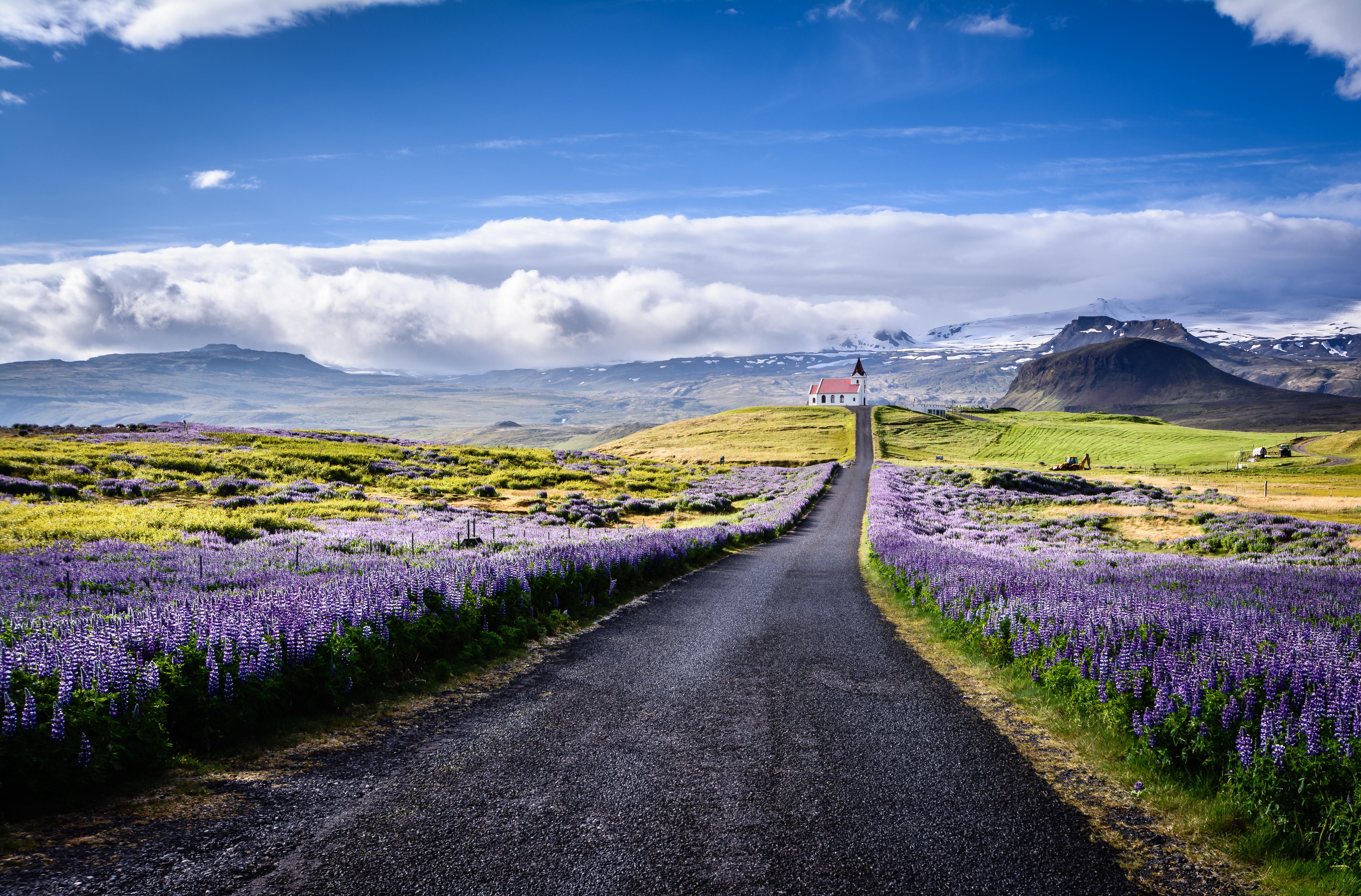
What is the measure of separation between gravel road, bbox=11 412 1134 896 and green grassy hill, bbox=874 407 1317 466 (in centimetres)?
10212

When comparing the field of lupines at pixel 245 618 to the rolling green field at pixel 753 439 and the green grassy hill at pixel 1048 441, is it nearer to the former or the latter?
the rolling green field at pixel 753 439

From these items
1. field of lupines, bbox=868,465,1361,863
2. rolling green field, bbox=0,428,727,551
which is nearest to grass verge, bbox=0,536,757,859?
field of lupines, bbox=868,465,1361,863

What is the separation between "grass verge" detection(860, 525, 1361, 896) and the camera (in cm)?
525

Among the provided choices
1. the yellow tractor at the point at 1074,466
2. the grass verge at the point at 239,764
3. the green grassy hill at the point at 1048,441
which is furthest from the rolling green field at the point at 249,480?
the green grassy hill at the point at 1048,441

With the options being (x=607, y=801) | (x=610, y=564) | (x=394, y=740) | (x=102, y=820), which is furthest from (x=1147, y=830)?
(x=610, y=564)

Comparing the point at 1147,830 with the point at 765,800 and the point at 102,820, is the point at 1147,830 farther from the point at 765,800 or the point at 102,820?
the point at 102,820

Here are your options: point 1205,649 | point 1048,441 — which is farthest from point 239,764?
point 1048,441

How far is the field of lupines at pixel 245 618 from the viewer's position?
6.23m

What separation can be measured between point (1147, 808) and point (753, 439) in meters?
124

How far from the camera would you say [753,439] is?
130 m

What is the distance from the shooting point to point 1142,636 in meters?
9.09

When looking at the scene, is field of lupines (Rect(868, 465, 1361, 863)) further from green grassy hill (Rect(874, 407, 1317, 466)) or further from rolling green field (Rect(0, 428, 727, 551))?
green grassy hill (Rect(874, 407, 1317, 466))

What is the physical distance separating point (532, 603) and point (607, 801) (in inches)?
311

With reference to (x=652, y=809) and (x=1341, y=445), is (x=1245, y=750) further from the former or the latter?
(x=1341, y=445)
